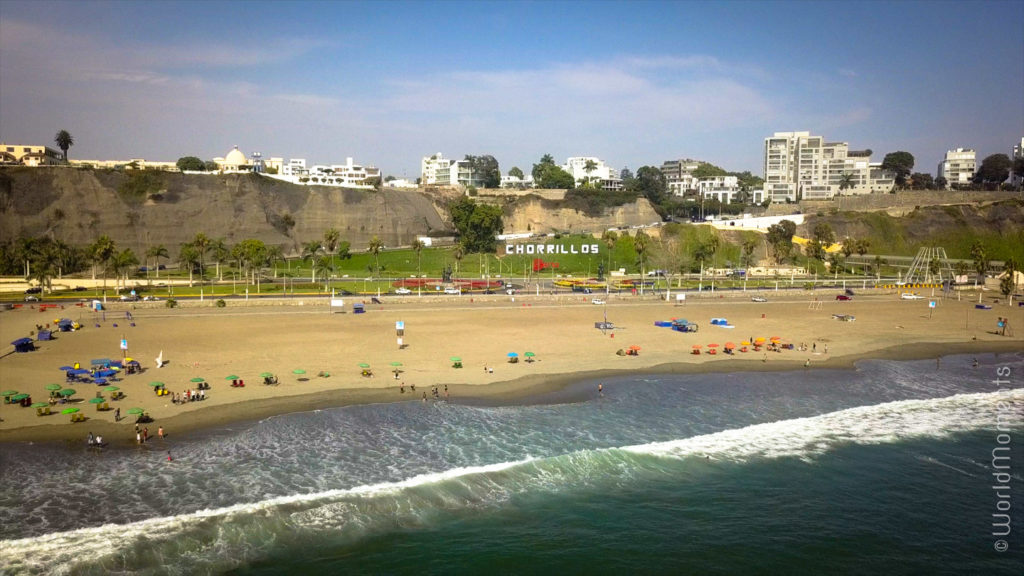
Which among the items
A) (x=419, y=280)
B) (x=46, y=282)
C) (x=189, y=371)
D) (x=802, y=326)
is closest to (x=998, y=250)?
(x=802, y=326)

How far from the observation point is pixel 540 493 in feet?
93.4

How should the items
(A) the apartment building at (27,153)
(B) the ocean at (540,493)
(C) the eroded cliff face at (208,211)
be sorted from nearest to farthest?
1. (B) the ocean at (540,493)
2. (C) the eroded cliff face at (208,211)
3. (A) the apartment building at (27,153)

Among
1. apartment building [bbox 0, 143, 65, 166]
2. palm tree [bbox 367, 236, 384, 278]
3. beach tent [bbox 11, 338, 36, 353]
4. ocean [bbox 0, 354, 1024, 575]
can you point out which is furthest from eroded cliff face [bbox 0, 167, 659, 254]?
ocean [bbox 0, 354, 1024, 575]

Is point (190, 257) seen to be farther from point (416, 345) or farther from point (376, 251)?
point (416, 345)

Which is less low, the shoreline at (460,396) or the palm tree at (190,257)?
the palm tree at (190,257)

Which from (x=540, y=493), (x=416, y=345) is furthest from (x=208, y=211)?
(x=540, y=493)

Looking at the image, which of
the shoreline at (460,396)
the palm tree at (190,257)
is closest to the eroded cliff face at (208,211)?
the palm tree at (190,257)

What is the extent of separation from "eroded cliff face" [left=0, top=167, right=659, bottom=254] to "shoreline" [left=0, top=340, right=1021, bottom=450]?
→ 90.3m

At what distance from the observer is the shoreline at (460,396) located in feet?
109

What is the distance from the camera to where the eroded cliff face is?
11075cm

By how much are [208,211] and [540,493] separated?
11295cm

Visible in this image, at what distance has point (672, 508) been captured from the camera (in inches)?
1071

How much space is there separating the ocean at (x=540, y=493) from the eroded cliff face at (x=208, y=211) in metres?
95.0

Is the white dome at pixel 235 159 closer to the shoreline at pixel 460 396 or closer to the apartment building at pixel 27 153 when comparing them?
the apartment building at pixel 27 153
